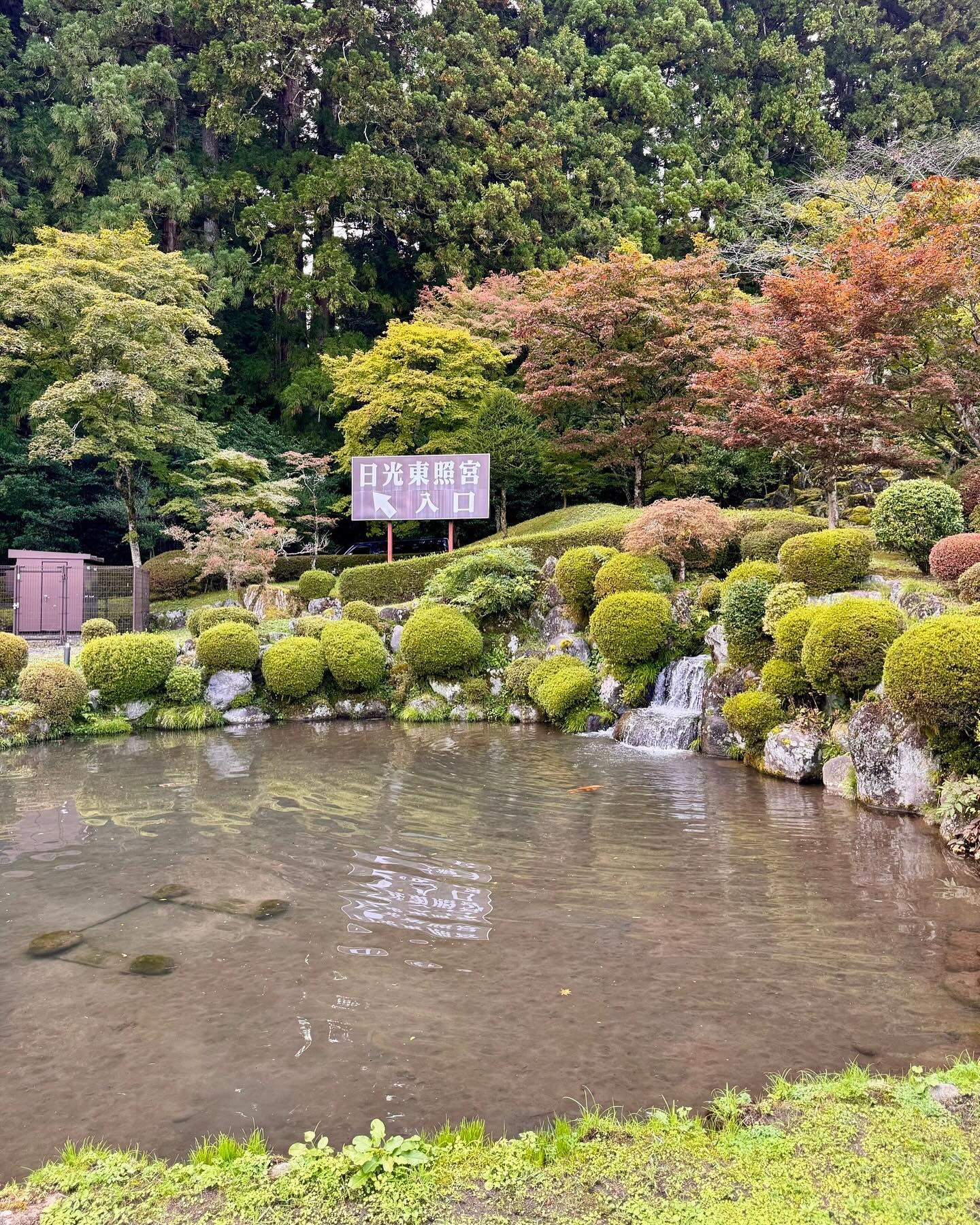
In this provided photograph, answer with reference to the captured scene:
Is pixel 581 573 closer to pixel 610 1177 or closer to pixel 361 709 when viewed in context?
pixel 361 709

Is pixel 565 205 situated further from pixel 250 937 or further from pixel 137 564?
pixel 250 937

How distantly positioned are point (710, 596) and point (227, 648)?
27.8ft

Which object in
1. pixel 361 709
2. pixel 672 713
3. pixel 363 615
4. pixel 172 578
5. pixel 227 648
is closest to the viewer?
pixel 672 713

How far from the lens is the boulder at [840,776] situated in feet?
26.5

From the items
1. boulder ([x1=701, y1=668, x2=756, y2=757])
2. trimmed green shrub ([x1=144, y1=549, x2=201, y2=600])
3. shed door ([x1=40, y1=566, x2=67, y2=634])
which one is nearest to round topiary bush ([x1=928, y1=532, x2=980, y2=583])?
boulder ([x1=701, y1=668, x2=756, y2=757])

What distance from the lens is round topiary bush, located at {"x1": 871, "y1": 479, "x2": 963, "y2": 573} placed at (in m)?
10.5

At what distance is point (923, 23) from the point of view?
32.2 meters

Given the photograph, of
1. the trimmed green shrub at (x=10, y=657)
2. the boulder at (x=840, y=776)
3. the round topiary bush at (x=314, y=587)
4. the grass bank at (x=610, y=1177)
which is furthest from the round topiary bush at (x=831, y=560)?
the trimmed green shrub at (x=10, y=657)

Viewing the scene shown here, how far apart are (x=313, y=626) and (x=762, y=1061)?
12237 millimetres

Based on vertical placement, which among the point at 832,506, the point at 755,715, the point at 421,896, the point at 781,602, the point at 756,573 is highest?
the point at 832,506

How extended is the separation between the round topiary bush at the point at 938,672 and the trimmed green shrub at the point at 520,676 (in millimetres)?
7375

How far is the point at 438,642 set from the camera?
1385 centimetres

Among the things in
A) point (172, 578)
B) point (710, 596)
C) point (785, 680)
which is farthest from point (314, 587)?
point (785, 680)

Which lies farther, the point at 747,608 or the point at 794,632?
the point at 747,608
